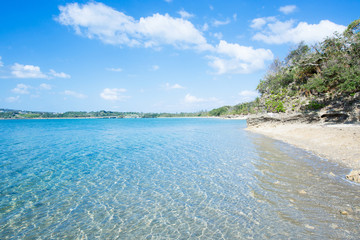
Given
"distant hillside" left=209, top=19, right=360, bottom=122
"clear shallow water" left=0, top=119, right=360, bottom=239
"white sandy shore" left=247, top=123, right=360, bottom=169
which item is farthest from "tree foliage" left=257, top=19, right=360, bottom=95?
"clear shallow water" left=0, top=119, right=360, bottom=239

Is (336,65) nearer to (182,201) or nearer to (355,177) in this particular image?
(355,177)

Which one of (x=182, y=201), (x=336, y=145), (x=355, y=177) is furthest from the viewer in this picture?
(x=336, y=145)

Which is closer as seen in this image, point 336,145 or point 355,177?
point 355,177

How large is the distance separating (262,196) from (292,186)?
6.07ft

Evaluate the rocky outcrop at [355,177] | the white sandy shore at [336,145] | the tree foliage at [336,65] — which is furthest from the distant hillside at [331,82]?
the rocky outcrop at [355,177]

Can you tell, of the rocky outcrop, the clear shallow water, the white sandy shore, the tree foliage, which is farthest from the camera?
the tree foliage

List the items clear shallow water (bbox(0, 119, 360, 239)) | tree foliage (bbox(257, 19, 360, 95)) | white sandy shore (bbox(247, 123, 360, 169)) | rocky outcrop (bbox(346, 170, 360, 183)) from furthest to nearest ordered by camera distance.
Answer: tree foliage (bbox(257, 19, 360, 95)), white sandy shore (bbox(247, 123, 360, 169)), rocky outcrop (bbox(346, 170, 360, 183)), clear shallow water (bbox(0, 119, 360, 239))

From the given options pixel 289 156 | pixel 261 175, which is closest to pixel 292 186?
pixel 261 175

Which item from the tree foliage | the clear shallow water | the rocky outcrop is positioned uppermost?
the tree foliage

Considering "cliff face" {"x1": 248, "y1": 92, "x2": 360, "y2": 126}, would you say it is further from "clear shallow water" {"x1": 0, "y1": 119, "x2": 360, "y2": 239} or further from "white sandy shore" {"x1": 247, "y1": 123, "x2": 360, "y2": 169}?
"clear shallow water" {"x1": 0, "y1": 119, "x2": 360, "y2": 239}

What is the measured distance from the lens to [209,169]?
11.2 m

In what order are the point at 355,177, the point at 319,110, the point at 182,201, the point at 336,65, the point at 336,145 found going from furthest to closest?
the point at 319,110 → the point at 336,65 → the point at 336,145 → the point at 355,177 → the point at 182,201

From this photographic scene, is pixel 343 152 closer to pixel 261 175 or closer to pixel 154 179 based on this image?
pixel 261 175

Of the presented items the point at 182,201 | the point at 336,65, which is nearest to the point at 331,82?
the point at 336,65
